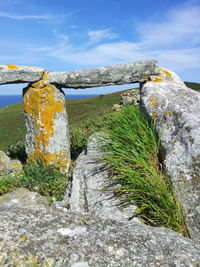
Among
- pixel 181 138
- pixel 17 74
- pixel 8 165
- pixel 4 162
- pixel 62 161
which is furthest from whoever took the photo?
pixel 4 162

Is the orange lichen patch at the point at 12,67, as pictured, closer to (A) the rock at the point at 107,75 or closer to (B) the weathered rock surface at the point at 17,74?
(B) the weathered rock surface at the point at 17,74

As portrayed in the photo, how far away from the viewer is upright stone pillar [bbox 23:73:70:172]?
271 inches

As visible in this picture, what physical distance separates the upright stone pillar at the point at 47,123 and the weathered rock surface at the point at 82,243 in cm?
514

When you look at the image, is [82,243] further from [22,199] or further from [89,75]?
[89,75]

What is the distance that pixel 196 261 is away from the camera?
146 cm

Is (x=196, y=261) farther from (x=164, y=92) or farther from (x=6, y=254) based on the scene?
(x=164, y=92)

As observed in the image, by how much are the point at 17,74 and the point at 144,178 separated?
4.82 meters

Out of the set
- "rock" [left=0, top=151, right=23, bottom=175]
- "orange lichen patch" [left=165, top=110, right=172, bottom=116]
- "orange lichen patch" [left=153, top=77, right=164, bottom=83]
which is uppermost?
"orange lichen patch" [left=153, top=77, right=164, bottom=83]

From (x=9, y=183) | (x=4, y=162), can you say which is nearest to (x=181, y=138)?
(x=9, y=183)

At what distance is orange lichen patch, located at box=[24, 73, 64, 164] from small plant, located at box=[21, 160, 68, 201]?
35 cm

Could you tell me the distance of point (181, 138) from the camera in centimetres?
338

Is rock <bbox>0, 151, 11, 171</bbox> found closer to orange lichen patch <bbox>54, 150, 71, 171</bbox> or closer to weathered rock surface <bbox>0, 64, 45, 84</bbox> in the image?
orange lichen patch <bbox>54, 150, 71, 171</bbox>

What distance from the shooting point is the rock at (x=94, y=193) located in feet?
10.7

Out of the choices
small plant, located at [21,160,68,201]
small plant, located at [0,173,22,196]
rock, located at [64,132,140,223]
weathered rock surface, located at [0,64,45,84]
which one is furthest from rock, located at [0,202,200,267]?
weathered rock surface, located at [0,64,45,84]
